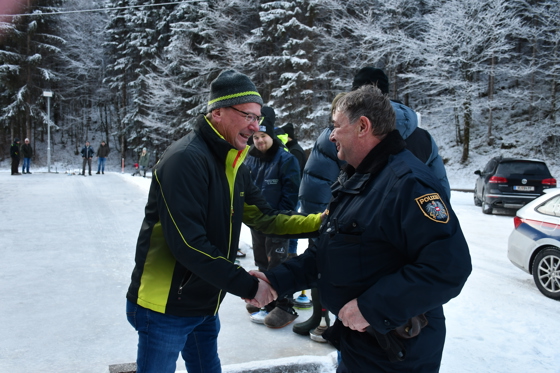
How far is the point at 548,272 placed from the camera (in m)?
5.54

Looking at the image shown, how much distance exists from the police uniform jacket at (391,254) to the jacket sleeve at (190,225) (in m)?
0.45

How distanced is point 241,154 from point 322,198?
1352mm

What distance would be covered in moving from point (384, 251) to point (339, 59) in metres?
28.1

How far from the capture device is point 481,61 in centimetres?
2581

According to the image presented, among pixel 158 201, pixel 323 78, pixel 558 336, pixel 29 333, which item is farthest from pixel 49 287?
pixel 323 78

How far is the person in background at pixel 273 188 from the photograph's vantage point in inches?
172

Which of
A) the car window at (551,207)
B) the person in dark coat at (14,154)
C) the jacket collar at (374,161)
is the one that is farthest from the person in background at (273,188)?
the person in dark coat at (14,154)

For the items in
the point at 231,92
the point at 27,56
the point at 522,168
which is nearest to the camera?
the point at 231,92

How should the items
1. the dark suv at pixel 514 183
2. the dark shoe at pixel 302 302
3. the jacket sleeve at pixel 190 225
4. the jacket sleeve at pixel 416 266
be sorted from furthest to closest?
1. the dark suv at pixel 514 183
2. the dark shoe at pixel 302 302
3. the jacket sleeve at pixel 190 225
4. the jacket sleeve at pixel 416 266

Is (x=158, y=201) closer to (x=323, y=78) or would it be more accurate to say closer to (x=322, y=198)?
(x=322, y=198)

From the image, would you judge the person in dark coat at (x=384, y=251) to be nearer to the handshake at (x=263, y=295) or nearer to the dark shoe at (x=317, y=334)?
the handshake at (x=263, y=295)

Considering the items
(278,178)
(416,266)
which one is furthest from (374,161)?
(278,178)

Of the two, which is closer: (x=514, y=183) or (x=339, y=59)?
(x=514, y=183)

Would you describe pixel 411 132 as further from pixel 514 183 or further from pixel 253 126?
pixel 514 183
